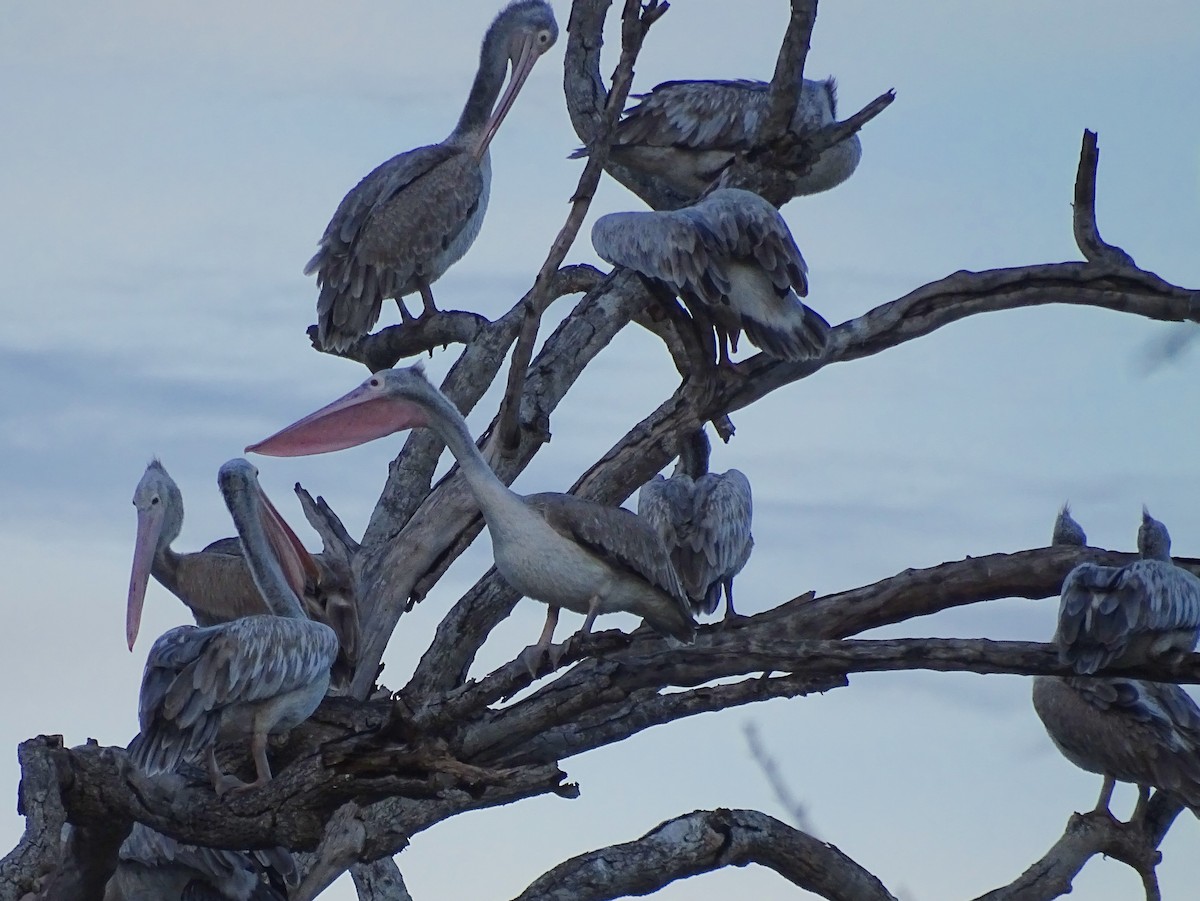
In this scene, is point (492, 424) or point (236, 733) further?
point (492, 424)

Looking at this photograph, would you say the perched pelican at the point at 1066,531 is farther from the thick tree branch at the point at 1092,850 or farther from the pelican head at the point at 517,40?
the pelican head at the point at 517,40

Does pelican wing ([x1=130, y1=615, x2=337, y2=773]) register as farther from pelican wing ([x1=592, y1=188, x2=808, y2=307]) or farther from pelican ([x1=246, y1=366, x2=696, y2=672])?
pelican wing ([x1=592, y1=188, x2=808, y2=307])

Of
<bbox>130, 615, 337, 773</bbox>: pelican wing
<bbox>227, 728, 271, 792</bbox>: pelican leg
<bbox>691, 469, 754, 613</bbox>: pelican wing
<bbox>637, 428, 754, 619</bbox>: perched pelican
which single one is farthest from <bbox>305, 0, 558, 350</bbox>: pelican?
<bbox>227, 728, 271, 792</bbox>: pelican leg

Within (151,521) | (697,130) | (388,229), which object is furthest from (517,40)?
(151,521)

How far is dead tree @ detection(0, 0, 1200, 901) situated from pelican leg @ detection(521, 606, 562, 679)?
3.7 inches

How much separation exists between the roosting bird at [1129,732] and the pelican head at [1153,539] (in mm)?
855

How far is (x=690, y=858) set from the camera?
20.7 feet

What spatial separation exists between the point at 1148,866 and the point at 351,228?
5.29 meters

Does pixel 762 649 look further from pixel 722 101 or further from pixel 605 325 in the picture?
pixel 722 101

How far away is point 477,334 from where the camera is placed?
9125 millimetres

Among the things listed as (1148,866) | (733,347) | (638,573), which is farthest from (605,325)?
(1148,866)

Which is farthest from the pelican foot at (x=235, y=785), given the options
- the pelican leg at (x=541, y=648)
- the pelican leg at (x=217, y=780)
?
the pelican leg at (x=541, y=648)

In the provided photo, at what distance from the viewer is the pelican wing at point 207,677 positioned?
616cm

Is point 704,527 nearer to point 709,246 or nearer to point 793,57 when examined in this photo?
point 709,246
